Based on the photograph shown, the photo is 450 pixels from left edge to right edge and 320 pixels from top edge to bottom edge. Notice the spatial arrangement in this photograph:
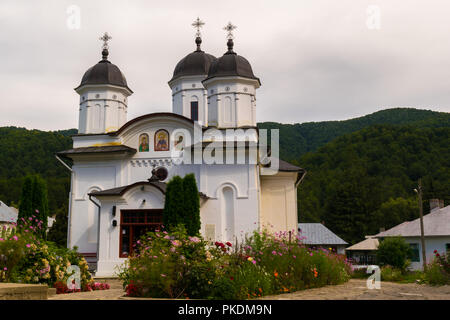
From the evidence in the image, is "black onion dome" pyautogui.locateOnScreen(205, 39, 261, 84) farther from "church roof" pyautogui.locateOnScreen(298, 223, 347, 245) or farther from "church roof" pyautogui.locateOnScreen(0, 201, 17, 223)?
"church roof" pyautogui.locateOnScreen(0, 201, 17, 223)

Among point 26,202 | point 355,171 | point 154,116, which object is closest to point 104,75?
point 154,116

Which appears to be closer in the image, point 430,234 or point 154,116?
point 154,116

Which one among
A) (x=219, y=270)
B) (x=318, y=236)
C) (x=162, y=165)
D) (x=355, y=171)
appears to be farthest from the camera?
(x=355, y=171)

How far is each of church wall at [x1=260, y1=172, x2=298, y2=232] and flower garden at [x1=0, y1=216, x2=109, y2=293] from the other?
13.4m

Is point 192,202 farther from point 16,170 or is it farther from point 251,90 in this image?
point 16,170

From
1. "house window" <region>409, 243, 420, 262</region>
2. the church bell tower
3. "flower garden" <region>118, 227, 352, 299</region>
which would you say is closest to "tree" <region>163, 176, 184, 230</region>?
"flower garden" <region>118, 227, 352, 299</region>

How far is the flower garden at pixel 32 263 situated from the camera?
29.0 ft

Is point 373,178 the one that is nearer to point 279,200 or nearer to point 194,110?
point 279,200

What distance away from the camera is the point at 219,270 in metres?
8.41

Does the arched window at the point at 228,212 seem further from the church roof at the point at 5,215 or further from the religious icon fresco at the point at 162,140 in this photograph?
the church roof at the point at 5,215

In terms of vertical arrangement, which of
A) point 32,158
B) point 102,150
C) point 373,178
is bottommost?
point 102,150

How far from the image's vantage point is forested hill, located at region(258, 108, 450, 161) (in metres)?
73.6

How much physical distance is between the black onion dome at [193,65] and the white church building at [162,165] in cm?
194

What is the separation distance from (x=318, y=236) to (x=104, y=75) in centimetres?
2417
